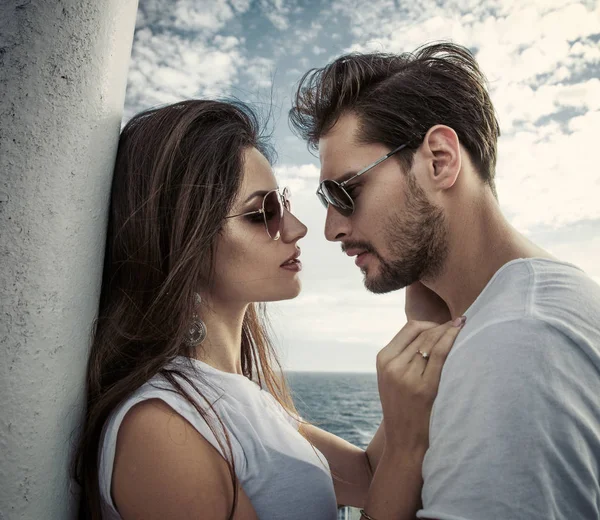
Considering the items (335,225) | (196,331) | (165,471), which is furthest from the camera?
(335,225)

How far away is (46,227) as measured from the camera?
157 centimetres

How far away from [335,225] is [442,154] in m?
0.83

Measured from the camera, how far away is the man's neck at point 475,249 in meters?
2.29

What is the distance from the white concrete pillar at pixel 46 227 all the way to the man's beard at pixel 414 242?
1.75m

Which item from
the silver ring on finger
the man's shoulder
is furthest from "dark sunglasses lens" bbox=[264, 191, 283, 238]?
the man's shoulder

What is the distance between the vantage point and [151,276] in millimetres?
2533

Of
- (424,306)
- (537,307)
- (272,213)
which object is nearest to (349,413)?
(424,306)

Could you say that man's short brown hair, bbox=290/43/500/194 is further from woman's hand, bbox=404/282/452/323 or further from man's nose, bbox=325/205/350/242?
woman's hand, bbox=404/282/452/323

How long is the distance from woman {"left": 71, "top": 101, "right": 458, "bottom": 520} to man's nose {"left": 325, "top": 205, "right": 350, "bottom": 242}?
0.24m

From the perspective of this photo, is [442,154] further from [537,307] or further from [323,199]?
[537,307]

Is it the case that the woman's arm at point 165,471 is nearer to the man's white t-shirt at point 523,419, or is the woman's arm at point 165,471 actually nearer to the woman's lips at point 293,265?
the man's white t-shirt at point 523,419

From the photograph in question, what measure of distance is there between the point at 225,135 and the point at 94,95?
1089 millimetres

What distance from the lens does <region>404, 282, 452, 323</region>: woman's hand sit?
3193 millimetres

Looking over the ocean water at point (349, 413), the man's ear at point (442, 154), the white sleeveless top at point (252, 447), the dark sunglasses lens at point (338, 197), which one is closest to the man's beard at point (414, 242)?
the man's ear at point (442, 154)
